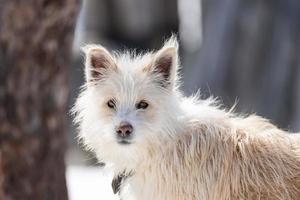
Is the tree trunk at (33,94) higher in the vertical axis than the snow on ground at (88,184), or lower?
higher

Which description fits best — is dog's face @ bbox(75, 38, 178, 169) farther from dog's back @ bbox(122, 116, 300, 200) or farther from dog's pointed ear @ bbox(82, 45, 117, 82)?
dog's back @ bbox(122, 116, 300, 200)

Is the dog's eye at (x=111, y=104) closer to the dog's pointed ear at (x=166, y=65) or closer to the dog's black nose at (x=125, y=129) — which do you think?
the dog's black nose at (x=125, y=129)

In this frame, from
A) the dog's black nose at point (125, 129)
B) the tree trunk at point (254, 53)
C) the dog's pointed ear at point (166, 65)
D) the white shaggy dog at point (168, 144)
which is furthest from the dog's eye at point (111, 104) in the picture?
the tree trunk at point (254, 53)

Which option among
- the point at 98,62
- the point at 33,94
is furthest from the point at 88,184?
the point at 33,94

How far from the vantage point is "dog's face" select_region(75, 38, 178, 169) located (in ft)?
28.7

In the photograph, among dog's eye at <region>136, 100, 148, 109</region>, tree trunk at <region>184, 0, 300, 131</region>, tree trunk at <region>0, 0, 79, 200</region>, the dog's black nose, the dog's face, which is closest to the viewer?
tree trunk at <region>0, 0, 79, 200</region>

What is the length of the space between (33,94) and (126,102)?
255cm

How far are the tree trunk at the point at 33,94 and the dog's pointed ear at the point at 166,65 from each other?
101 inches

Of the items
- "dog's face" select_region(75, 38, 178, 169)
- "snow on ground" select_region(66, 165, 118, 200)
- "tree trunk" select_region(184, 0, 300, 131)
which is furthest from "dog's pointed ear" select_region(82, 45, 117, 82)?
"tree trunk" select_region(184, 0, 300, 131)

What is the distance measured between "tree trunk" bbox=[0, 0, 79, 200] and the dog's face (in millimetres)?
2162

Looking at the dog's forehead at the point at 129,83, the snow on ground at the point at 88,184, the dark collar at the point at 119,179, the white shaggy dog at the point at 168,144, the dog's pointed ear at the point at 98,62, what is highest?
the dog's pointed ear at the point at 98,62

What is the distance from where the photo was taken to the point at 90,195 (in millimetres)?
17281

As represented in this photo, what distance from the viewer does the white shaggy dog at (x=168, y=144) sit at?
887cm

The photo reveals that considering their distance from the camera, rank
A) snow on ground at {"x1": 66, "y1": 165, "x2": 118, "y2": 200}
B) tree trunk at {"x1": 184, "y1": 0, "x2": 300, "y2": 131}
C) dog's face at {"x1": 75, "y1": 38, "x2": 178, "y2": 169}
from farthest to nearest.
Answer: tree trunk at {"x1": 184, "y1": 0, "x2": 300, "y2": 131} < snow on ground at {"x1": 66, "y1": 165, "x2": 118, "y2": 200} < dog's face at {"x1": 75, "y1": 38, "x2": 178, "y2": 169}
